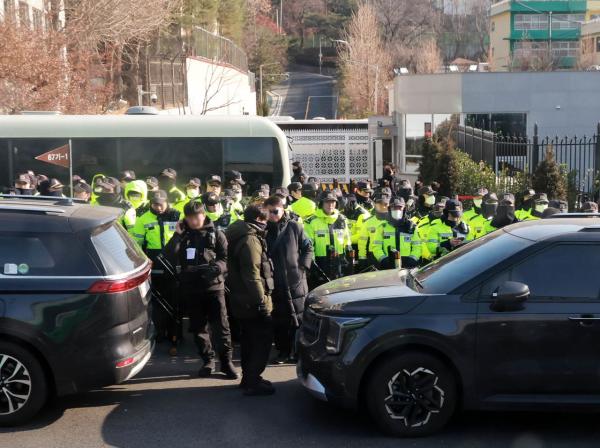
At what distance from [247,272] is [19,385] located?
212cm

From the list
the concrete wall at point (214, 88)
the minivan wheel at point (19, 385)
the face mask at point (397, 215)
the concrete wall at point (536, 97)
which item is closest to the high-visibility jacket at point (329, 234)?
the face mask at point (397, 215)

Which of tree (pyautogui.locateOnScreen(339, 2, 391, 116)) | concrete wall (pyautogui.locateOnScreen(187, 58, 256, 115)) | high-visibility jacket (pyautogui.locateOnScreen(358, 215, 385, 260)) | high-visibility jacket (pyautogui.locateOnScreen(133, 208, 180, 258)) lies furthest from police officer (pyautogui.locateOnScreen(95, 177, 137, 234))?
tree (pyautogui.locateOnScreen(339, 2, 391, 116))

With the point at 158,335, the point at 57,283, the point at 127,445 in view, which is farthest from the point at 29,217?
the point at 158,335

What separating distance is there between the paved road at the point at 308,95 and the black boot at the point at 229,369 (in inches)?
2594

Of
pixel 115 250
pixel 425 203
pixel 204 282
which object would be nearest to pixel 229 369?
pixel 204 282

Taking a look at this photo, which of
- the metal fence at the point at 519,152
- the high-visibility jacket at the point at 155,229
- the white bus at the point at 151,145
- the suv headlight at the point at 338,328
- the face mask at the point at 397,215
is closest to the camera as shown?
the suv headlight at the point at 338,328

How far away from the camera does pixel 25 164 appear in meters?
17.1

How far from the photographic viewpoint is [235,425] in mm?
7059

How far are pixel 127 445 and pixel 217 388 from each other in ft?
5.24

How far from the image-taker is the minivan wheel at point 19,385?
6.85m

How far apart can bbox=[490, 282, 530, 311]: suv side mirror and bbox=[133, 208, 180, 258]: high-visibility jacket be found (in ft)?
15.1

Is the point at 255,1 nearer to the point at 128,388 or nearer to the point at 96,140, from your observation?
the point at 96,140

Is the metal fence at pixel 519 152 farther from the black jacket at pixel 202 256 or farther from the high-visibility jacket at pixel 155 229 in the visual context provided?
the black jacket at pixel 202 256

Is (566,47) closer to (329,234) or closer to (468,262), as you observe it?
(329,234)
